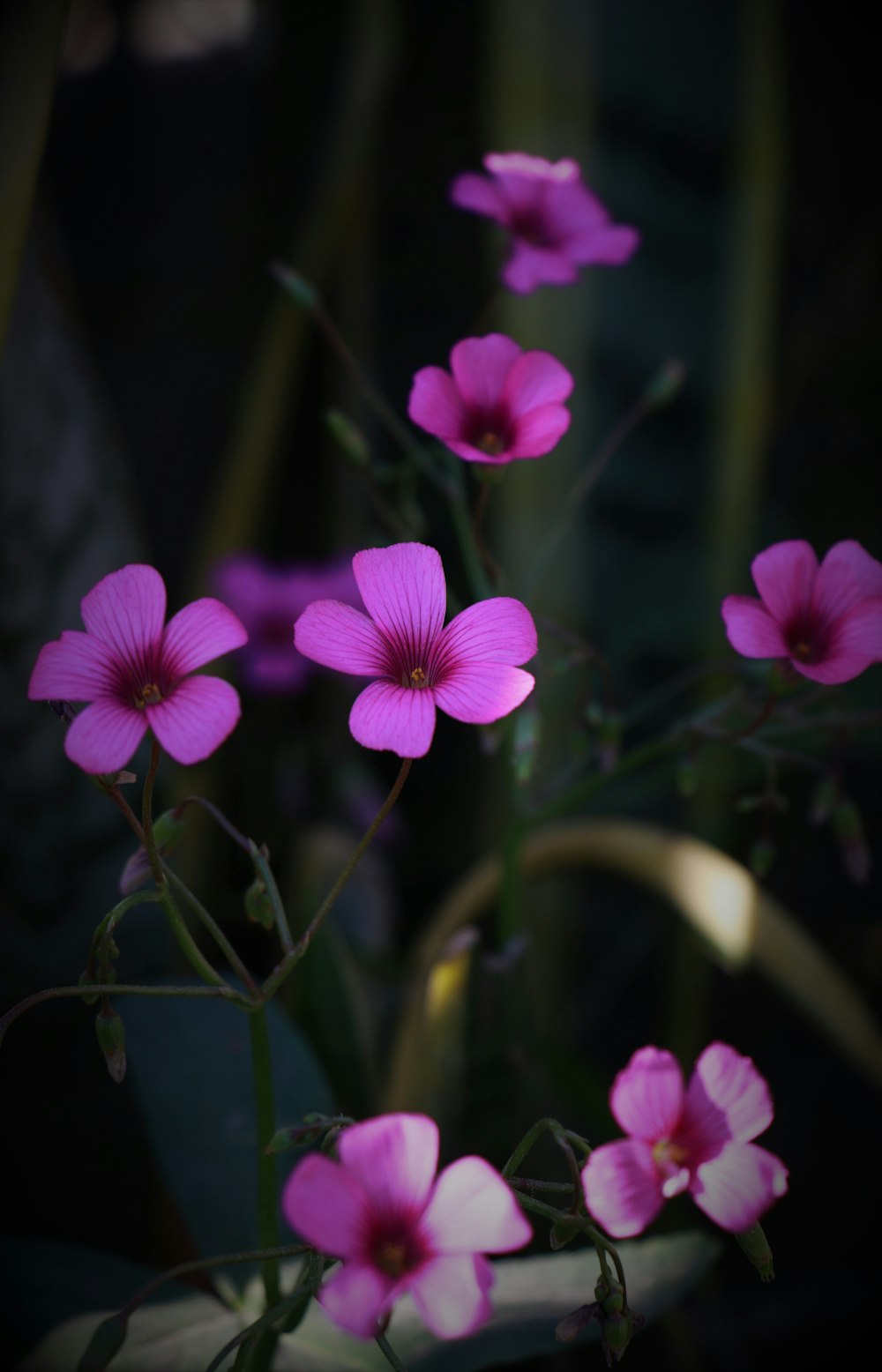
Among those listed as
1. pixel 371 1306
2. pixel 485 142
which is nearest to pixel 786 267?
pixel 485 142

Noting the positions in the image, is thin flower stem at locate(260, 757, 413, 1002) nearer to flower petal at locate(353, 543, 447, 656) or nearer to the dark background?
flower petal at locate(353, 543, 447, 656)

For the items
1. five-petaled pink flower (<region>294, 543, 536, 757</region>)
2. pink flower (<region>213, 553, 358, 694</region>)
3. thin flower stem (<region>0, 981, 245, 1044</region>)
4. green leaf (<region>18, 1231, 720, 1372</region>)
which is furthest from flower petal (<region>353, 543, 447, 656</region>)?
pink flower (<region>213, 553, 358, 694</region>)

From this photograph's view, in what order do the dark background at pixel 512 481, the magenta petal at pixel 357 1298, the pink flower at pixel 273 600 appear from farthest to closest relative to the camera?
the pink flower at pixel 273 600 → the dark background at pixel 512 481 → the magenta petal at pixel 357 1298

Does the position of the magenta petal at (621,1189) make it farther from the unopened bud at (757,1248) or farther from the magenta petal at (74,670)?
the magenta petal at (74,670)

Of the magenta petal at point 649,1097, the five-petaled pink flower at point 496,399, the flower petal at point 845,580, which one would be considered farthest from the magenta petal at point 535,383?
the magenta petal at point 649,1097

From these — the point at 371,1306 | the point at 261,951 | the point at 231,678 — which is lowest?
the point at 261,951

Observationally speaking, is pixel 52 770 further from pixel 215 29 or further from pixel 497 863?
pixel 215 29

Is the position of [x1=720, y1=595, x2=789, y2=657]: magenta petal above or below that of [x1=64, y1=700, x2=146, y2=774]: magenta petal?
above
